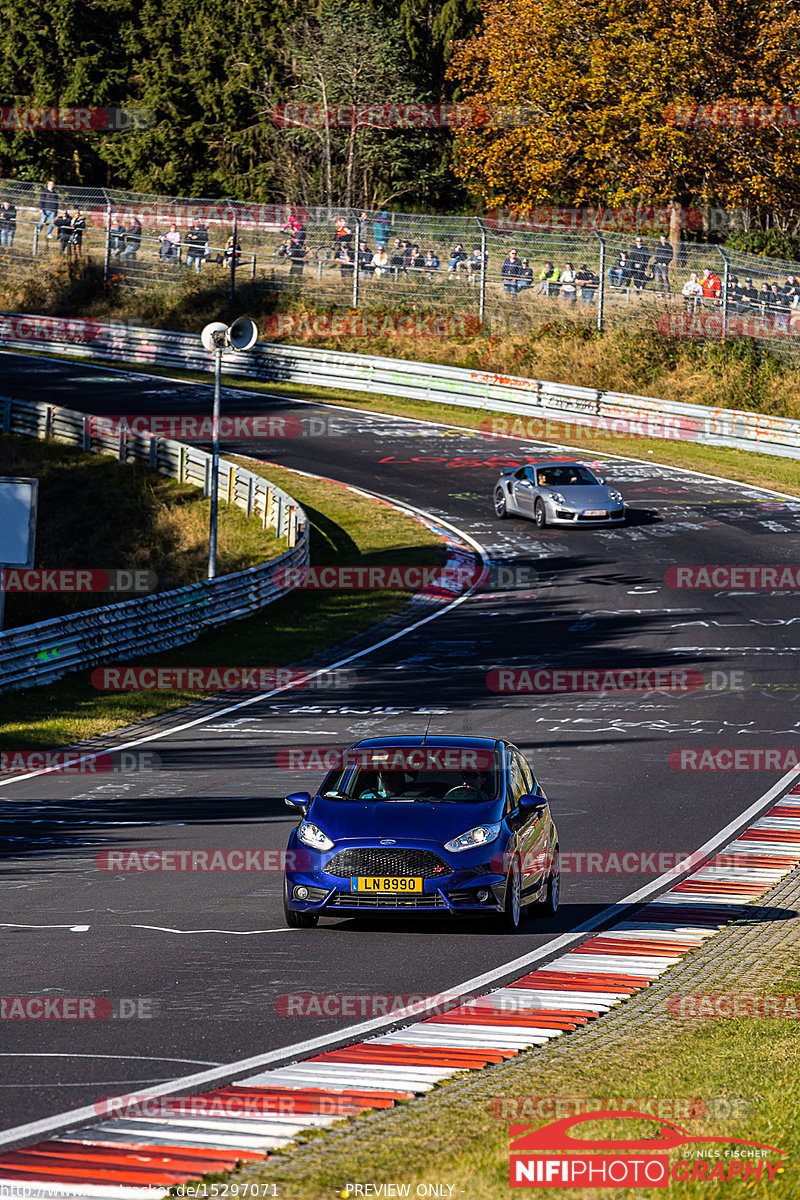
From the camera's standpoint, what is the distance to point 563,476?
117 ft

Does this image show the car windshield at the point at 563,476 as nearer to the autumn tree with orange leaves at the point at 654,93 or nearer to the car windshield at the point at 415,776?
the autumn tree with orange leaves at the point at 654,93

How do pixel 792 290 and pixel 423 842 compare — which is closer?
pixel 423 842

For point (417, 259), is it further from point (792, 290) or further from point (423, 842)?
point (423, 842)

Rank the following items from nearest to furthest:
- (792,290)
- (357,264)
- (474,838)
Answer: (474,838) < (792,290) < (357,264)

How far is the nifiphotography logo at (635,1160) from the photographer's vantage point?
5672mm

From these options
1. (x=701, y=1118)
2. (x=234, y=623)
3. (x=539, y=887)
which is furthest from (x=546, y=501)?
(x=701, y=1118)

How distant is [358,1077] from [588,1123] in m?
1.45

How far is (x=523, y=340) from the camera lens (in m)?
51.4

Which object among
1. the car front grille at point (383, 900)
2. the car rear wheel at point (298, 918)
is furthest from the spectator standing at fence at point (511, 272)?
the car front grille at point (383, 900)

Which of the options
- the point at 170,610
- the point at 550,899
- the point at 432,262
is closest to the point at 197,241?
the point at 432,262

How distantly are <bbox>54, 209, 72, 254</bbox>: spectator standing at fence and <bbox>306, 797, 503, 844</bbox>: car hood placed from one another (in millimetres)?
52181

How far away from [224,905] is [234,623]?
16.1 m

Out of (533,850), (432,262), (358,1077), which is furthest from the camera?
(432,262)

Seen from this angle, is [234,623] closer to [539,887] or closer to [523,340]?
[539,887]
